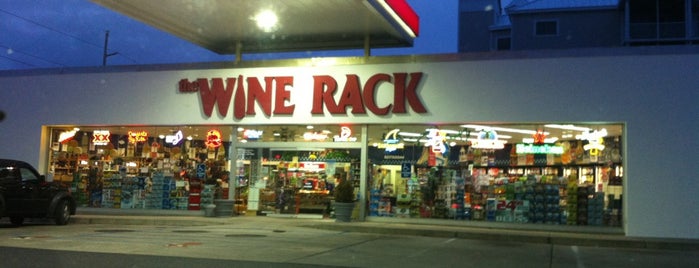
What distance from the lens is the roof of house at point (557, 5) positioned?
4044 centimetres

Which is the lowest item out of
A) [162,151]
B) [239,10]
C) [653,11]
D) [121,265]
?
[121,265]

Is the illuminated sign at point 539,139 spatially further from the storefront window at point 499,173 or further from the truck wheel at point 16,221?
the truck wheel at point 16,221

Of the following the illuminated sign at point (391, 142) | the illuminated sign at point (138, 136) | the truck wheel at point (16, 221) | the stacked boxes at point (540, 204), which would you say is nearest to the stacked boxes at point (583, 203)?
the stacked boxes at point (540, 204)

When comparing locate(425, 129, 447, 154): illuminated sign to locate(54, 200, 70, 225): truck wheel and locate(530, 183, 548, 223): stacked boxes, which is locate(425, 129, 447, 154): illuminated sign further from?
locate(54, 200, 70, 225): truck wheel

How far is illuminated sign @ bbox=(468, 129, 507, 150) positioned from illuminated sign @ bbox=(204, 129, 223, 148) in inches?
294

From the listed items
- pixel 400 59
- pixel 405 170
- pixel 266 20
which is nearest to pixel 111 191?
pixel 266 20

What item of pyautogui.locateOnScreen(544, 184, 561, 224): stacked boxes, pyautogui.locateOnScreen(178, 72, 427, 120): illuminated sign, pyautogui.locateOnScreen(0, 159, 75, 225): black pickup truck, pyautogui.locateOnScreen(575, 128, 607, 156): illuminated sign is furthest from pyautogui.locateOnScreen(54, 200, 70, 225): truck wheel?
pyautogui.locateOnScreen(575, 128, 607, 156): illuminated sign

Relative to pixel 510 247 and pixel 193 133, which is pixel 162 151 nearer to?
pixel 193 133

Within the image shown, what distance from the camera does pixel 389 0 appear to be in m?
16.7

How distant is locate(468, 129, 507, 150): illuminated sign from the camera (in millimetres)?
16812

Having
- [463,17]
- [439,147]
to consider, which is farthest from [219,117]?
[463,17]

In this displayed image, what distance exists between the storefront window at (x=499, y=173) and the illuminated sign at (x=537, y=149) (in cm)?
3

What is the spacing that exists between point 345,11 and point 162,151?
7.37 m

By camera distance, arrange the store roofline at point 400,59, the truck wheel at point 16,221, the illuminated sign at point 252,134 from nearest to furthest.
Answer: the store roofline at point 400,59
the truck wheel at point 16,221
the illuminated sign at point 252,134
